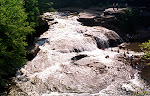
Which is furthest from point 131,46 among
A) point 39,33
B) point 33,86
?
point 33,86

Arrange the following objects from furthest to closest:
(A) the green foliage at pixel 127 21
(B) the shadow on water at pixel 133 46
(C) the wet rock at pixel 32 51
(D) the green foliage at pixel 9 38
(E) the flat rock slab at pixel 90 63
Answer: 1. (A) the green foliage at pixel 127 21
2. (B) the shadow on water at pixel 133 46
3. (C) the wet rock at pixel 32 51
4. (E) the flat rock slab at pixel 90 63
5. (D) the green foliage at pixel 9 38

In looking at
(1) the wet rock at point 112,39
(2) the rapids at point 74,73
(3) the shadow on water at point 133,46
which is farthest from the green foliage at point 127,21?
(2) the rapids at point 74,73

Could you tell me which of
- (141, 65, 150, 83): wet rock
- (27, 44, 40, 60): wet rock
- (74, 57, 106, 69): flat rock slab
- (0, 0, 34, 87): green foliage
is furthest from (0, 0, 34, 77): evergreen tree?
(141, 65, 150, 83): wet rock

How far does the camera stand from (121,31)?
33.0 metres

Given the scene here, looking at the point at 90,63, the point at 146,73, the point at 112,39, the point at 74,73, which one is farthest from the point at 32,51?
the point at 112,39

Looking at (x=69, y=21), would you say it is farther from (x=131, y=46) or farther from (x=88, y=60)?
(x=88, y=60)

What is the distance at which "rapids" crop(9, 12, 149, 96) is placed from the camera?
44.5ft

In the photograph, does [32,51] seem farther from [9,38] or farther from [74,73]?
[74,73]

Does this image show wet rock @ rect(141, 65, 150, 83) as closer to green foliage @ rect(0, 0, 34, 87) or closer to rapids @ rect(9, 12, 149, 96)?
rapids @ rect(9, 12, 149, 96)

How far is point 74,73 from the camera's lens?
51.8 ft

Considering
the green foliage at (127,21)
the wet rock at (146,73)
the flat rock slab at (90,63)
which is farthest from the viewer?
the green foliage at (127,21)

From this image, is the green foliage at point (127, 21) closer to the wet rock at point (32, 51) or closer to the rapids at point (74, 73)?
the rapids at point (74, 73)

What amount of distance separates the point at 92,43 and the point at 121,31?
451 inches

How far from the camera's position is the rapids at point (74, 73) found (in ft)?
44.5
